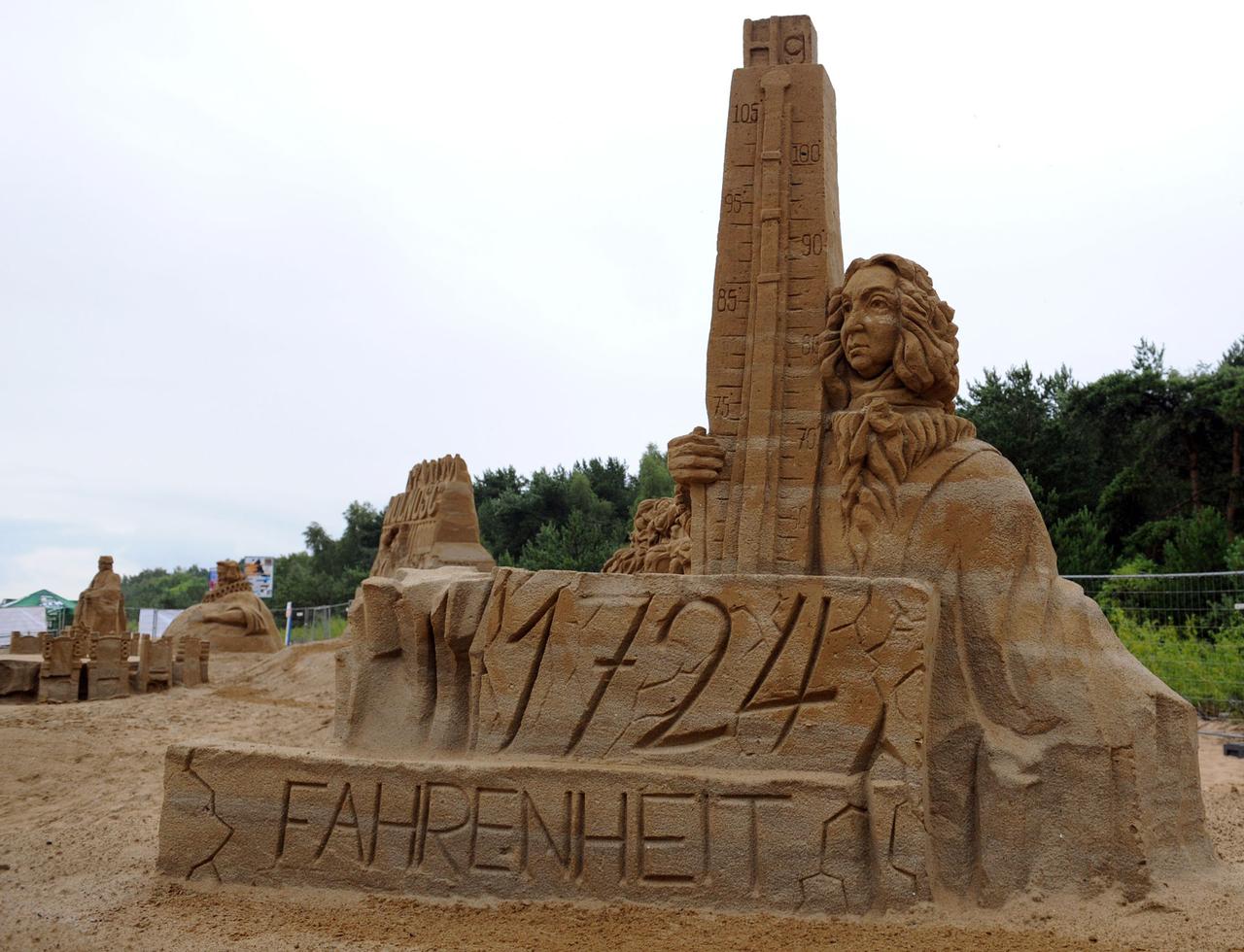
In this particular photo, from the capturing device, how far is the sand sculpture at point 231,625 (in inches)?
639

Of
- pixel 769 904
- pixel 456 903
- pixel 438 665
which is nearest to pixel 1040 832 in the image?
pixel 769 904

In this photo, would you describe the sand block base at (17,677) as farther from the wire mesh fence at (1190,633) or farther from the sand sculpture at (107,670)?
the wire mesh fence at (1190,633)

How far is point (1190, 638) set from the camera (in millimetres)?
9586

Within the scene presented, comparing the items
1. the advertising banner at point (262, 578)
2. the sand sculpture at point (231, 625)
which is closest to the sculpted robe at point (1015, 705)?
the sand sculpture at point (231, 625)

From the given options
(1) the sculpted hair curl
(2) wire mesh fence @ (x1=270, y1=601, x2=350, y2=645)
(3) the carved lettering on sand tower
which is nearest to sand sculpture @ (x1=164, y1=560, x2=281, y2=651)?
(2) wire mesh fence @ (x1=270, y1=601, x2=350, y2=645)

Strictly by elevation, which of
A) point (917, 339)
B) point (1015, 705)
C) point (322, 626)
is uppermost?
point (917, 339)

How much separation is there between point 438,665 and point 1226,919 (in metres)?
3.14

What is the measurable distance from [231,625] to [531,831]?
13.8 metres

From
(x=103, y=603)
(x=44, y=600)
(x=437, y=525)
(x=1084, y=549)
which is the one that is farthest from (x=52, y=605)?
(x=1084, y=549)

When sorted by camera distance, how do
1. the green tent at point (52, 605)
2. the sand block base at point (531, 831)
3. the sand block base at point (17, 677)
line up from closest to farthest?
the sand block base at point (531, 831) < the sand block base at point (17, 677) < the green tent at point (52, 605)

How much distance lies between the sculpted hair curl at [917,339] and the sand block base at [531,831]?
5.65ft

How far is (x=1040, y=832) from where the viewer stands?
3.91 m

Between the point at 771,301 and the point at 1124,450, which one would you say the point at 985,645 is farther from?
the point at 1124,450

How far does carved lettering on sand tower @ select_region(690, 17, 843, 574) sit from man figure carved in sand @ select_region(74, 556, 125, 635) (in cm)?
1333
